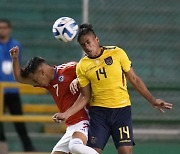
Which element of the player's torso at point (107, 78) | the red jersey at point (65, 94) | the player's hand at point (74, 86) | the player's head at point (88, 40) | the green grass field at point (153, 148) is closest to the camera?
the player's head at point (88, 40)

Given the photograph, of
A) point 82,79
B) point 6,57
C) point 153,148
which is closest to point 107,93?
point 82,79

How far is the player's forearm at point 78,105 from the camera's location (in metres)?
7.96

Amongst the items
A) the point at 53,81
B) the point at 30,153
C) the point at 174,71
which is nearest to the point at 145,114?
the point at 174,71

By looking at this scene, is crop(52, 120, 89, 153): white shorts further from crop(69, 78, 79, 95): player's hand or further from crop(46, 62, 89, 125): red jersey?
crop(69, 78, 79, 95): player's hand

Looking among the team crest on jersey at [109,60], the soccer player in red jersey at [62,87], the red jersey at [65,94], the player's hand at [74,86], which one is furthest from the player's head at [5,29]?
the team crest on jersey at [109,60]

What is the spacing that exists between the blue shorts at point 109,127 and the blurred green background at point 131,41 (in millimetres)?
3122

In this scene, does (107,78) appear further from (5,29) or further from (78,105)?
(5,29)

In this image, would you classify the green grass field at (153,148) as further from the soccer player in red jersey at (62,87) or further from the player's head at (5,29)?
the soccer player in red jersey at (62,87)

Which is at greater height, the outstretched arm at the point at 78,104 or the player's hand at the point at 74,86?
the player's hand at the point at 74,86

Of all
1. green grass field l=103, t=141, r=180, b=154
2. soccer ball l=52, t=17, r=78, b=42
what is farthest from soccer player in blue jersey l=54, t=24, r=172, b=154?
green grass field l=103, t=141, r=180, b=154

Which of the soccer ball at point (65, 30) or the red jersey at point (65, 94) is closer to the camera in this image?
the soccer ball at point (65, 30)

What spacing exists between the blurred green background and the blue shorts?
123 inches

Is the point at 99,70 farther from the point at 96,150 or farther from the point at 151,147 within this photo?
the point at 151,147

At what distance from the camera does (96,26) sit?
11938 mm
